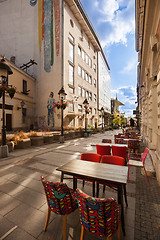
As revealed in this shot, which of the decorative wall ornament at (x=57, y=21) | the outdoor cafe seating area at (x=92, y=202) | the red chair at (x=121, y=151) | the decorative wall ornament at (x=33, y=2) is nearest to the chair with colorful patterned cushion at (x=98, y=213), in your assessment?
the outdoor cafe seating area at (x=92, y=202)

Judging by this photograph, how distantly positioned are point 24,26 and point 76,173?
3147 centimetres

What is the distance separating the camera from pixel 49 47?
71.3 ft

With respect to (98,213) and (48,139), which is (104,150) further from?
(48,139)

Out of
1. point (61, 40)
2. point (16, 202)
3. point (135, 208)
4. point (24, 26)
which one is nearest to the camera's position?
point (135, 208)

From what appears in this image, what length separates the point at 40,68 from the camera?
74.9 ft

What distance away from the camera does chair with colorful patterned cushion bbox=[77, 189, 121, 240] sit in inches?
59.4

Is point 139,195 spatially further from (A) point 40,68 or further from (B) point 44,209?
(A) point 40,68

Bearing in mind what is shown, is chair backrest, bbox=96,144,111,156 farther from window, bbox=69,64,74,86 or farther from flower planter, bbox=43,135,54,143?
window, bbox=69,64,74,86

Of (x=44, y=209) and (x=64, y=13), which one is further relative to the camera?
(x=64, y=13)

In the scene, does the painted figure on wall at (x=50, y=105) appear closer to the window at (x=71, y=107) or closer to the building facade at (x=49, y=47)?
the building facade at (x=49, y=47)

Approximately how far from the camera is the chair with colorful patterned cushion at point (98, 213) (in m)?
1.51

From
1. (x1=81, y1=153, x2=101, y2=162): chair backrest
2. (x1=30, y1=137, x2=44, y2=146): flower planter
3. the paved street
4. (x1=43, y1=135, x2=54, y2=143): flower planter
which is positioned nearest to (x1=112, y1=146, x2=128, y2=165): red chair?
the paved street

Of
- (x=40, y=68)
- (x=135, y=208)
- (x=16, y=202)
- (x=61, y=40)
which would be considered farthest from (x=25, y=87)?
(x=135, y=208)

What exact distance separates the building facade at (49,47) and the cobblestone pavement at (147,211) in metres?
17.8
